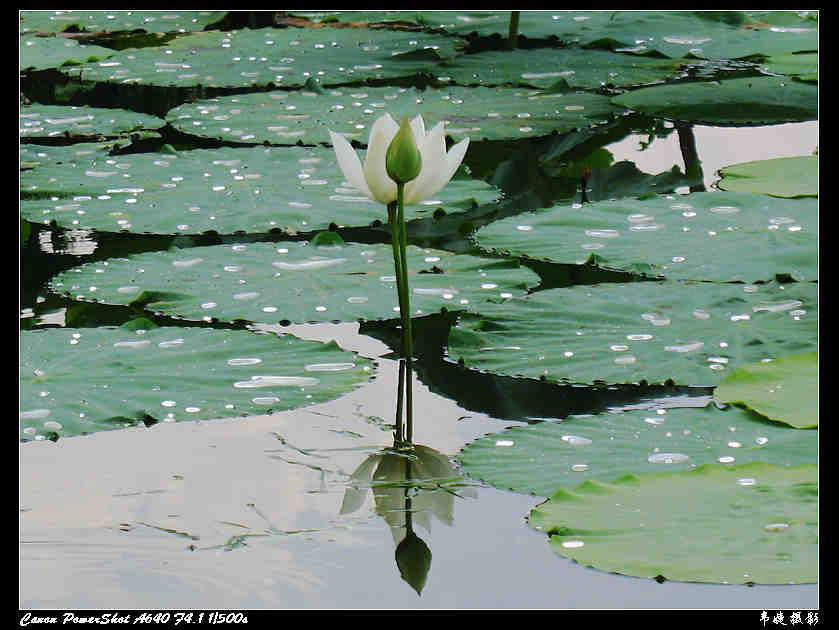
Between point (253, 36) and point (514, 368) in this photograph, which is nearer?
point (514, 368)

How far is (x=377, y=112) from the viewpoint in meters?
3.65

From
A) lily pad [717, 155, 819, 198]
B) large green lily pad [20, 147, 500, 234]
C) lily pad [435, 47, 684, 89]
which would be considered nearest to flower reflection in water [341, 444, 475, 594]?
large green lily pad [20, 147, 500, 234]

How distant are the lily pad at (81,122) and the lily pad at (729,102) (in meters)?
1.51

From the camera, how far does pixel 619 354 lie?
6.20ft

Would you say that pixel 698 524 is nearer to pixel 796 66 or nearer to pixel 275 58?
pixel 796 66

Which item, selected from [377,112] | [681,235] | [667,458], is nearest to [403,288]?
[667,458]

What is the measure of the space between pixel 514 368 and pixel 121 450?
613 millimetres

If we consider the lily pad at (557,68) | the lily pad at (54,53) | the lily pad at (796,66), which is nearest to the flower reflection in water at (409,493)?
the lily pad at (557,68)

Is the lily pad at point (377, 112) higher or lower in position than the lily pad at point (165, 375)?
higher

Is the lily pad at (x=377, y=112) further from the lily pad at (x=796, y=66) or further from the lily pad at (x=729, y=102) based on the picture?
the lily pad at (x=796, y=66)

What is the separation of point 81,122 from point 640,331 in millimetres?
2261

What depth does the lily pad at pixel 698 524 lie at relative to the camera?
1.26 metres
